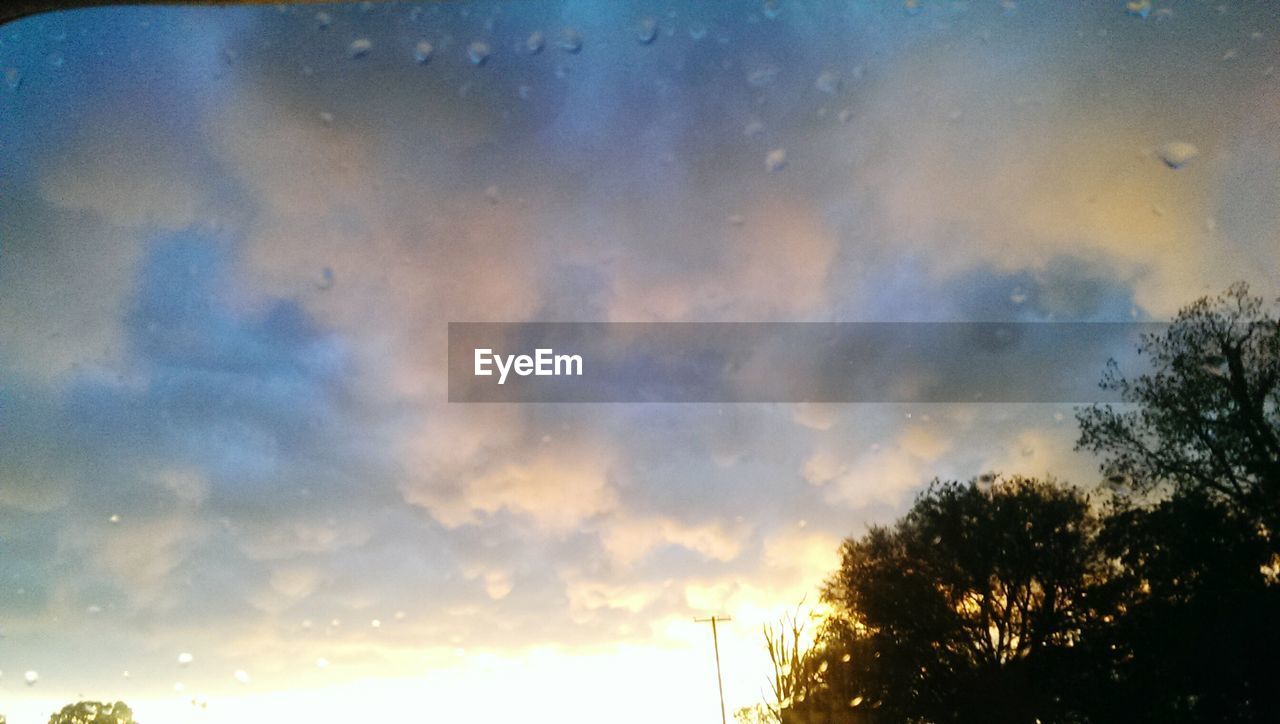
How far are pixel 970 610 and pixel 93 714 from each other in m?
21.3

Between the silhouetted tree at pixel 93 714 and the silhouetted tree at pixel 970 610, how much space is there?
1845 centimetres

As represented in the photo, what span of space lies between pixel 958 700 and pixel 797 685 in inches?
214

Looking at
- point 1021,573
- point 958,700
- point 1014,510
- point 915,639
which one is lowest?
point 958,700

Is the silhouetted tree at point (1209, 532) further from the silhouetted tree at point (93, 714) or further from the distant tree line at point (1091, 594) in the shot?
the silhouetted tree at point (93, 714)

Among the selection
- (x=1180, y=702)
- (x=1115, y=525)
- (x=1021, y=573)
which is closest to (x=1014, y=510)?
(x=1021, y=573)

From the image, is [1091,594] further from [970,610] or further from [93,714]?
[93,714]

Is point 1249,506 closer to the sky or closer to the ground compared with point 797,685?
closer to the sky

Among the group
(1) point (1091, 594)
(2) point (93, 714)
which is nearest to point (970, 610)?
(1) point (1091, 594)

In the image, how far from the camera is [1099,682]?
741 inches

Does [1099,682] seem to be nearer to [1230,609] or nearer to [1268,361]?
[1230,609]

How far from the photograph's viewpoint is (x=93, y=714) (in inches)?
531

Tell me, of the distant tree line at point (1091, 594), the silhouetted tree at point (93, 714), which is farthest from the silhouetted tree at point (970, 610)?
the silhouetted tree at point (93, 714)

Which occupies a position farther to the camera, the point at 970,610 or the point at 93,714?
the point at 970,610

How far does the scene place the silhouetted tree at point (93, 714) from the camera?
13.3 meters
